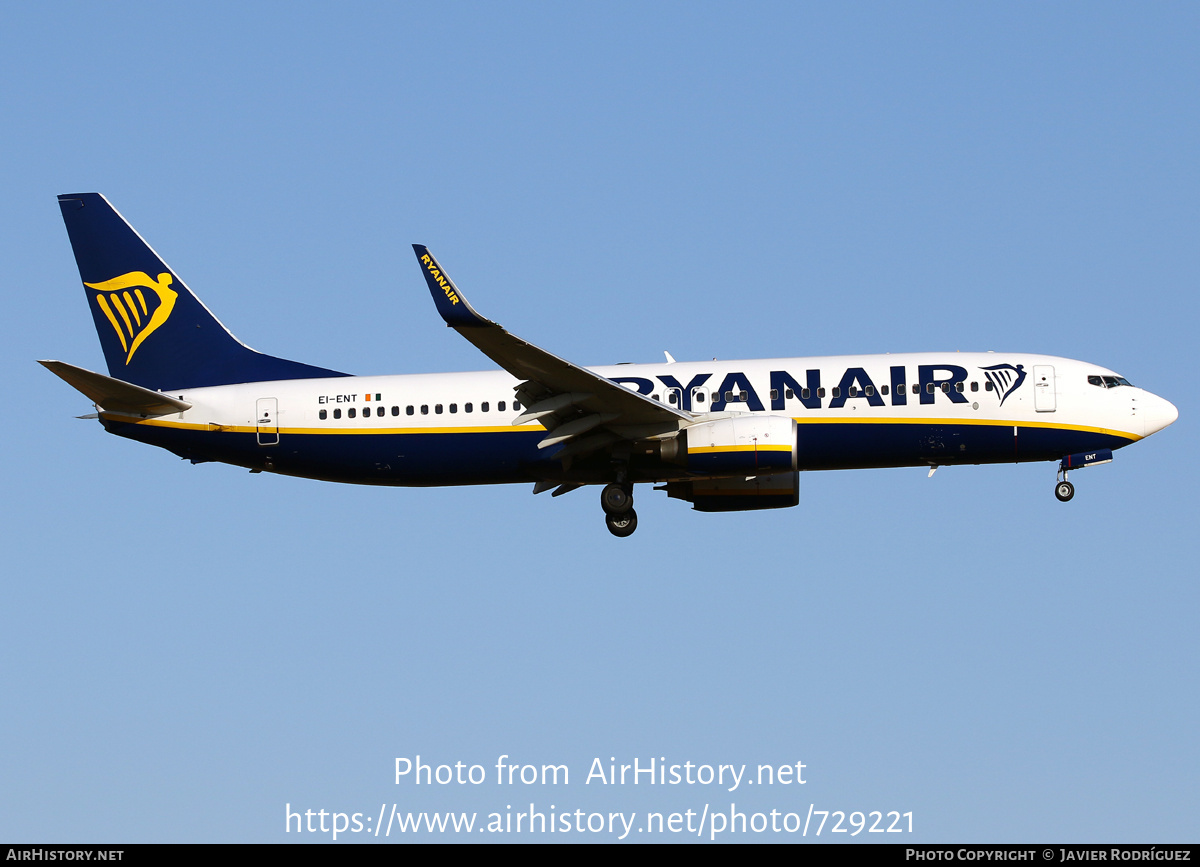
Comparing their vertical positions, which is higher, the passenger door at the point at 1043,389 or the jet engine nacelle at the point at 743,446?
the passenger door at the point at 1043,389

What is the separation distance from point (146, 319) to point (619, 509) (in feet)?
51.6

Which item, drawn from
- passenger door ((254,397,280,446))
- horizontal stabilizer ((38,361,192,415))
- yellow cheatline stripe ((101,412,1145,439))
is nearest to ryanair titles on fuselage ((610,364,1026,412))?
yellow cheatline stripe ((101,412,1145,439))

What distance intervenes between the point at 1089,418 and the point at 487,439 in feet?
53.3

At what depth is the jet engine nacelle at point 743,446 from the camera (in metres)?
35.4

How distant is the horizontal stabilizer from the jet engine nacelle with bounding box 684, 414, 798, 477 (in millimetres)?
14497

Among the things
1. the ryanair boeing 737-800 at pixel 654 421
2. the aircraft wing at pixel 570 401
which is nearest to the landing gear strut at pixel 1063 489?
the ryanair boeing 737-800 at pixel 654 421

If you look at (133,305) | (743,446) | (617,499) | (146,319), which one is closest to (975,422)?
(743,446)

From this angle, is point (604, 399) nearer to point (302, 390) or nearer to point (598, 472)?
point (598, 472)

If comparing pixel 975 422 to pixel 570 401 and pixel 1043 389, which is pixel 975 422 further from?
pixel 570 401

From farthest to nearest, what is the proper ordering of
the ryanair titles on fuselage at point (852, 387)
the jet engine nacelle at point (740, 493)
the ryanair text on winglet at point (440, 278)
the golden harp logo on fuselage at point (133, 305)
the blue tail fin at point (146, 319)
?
the golden harp logo on fuselage at point (133, 305)
the blue tail fin at point (146, 319)
the jet engine nacelle at point (740, 493)
the ryanair titles on fuselage at point (852, 387)
the ryanair text on winglet at point (440, 278)

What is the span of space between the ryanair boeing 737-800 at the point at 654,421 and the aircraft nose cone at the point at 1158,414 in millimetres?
39

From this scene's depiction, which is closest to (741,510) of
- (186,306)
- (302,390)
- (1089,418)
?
(1089,418)

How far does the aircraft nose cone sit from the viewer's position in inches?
1486

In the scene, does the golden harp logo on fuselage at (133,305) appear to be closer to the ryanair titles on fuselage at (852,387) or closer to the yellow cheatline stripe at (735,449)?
the ryanair titles on fuselage at (852,387)
